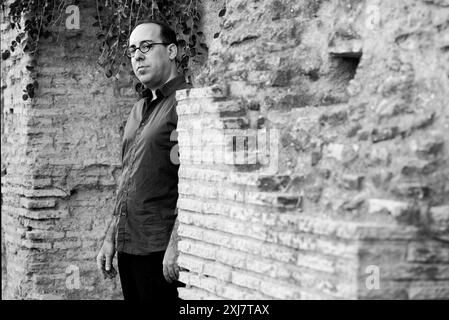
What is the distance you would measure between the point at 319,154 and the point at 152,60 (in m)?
1.55

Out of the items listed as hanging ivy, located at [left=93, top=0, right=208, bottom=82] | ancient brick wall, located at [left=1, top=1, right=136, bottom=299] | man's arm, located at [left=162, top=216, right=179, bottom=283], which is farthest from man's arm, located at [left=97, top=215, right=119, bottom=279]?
ancient brick wall, located at [left=1, top=1, right=136, bottom=299]

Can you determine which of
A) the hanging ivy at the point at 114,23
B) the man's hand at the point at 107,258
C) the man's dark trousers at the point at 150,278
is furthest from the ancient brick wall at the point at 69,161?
the man's dark trousers at the point at 150,278

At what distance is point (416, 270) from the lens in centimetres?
309

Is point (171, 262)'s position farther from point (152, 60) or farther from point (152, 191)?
point (152, 60)

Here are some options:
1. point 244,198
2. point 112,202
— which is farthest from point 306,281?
point 112,202

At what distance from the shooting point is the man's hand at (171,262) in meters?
4.37

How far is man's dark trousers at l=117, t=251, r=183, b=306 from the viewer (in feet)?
15.0

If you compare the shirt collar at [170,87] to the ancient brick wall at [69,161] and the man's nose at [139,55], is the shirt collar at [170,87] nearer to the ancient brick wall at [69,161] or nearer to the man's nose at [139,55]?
the man's nose at [139,55]

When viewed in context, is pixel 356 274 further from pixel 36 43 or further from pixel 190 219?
pixel 36 43

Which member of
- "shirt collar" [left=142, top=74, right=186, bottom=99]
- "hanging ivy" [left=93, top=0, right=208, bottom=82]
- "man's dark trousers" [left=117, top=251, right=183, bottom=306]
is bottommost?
"man's dark trousers" [left=117, top=251, right=183, bottom=306]

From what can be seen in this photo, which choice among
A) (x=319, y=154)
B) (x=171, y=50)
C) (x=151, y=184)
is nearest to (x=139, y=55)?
(x=171, y=50)

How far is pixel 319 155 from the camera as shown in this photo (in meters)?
3.47

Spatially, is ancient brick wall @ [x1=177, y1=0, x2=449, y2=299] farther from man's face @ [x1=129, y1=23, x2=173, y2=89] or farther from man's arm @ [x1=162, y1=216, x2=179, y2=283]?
man's face @ [x1=129, y1=23, x2=173, y2=89]
